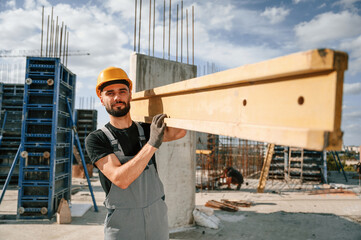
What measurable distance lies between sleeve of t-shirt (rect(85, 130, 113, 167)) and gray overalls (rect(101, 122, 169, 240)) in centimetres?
6

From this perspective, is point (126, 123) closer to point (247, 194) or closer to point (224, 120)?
point (224, 120)

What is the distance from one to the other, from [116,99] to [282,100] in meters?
1.71

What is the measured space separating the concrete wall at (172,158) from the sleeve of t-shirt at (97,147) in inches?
143

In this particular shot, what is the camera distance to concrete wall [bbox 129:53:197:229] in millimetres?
5977

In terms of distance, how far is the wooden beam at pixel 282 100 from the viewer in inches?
38.4

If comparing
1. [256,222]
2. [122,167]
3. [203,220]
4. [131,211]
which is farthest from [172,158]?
[122,167]

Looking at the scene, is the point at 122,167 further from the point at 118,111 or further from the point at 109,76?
the point at 109,76

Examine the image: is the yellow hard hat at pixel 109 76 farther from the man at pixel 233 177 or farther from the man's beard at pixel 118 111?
the man at pixel 233 177

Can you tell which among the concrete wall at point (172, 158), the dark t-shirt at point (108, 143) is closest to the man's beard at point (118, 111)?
the dark t-shirt at point (108, 143)

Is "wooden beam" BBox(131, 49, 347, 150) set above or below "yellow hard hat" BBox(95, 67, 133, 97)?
below

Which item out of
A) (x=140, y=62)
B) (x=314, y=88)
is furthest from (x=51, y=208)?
(x=314, y=88)

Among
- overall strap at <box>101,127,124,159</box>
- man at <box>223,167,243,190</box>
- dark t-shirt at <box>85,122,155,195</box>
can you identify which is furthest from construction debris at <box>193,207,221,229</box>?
man at <box>223,167,243,190</box>

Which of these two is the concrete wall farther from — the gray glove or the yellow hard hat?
the gray glove

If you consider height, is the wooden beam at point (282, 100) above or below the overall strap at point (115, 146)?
above
